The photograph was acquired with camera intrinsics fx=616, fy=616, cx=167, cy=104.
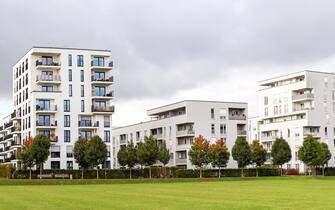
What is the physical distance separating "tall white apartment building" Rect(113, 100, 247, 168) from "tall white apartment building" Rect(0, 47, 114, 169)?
1779 cm

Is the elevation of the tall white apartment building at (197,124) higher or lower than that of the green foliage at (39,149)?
higher

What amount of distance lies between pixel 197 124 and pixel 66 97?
28.4m

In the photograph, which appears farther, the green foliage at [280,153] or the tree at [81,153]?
the green foliage at [280,153]

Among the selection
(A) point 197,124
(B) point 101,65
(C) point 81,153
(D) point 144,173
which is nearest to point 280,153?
(D) point 144,173

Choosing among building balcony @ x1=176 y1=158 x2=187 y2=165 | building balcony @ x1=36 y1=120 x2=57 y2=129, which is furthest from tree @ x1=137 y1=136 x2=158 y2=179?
building balcony @ x1=176 y1=158 x2=187 y2=165

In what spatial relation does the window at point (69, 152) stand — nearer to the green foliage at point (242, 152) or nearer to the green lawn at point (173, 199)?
the green foliage at point (242, 152)

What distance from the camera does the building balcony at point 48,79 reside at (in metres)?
117

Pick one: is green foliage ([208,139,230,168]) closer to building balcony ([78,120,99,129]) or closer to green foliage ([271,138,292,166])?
green foliage ([271,138,292,166])

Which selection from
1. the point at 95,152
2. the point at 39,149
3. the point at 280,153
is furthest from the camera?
the point at 280,153

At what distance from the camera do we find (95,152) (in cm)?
9488

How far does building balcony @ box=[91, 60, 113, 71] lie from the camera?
120 meters

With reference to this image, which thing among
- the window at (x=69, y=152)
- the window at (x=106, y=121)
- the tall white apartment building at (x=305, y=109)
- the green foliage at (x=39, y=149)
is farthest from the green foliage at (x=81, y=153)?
the tall white apartment building at (x=305, y=109)

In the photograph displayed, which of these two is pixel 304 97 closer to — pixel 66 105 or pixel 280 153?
pixel 280 153

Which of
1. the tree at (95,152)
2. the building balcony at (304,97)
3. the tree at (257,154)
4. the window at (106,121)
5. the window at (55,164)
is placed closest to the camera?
the tree at (95,152)
